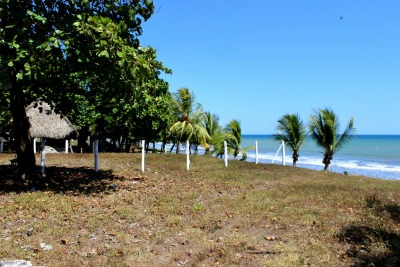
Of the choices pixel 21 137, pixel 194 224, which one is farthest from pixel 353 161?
pixel 21 137

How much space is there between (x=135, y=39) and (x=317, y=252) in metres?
8.71

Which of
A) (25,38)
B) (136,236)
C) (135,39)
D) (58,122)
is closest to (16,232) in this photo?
(136,236)

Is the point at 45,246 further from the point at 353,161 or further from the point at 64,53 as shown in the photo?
the point at 353,161

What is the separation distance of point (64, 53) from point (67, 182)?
468 cm

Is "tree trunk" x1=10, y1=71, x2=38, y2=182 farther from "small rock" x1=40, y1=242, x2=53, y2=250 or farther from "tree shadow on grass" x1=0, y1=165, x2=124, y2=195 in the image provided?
"small rock" x1=40, y1=242, x2=53, y2=250

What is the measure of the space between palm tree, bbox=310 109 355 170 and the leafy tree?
17.1 metres

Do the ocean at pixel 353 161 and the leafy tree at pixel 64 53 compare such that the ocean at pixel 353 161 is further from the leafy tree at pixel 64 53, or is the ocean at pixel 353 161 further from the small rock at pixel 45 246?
the small rock at pixel 45 246

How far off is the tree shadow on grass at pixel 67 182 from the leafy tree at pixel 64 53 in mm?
654

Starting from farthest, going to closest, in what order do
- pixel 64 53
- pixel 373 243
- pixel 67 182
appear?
pixel 67 182 < pixel 64 53 < pixel 373 243

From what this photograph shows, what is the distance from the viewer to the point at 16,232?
7.32m

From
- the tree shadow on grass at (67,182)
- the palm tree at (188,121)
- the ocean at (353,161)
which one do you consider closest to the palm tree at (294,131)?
the ocean at (353,161)

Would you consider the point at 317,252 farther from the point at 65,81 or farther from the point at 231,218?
the point at 65,81

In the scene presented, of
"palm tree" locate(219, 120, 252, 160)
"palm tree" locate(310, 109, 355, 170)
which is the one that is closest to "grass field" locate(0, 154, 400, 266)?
"palm tree" locate(310, 109, 355, 170)

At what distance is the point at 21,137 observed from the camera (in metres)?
11.4
